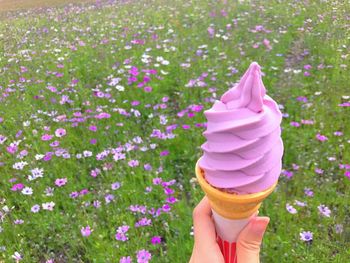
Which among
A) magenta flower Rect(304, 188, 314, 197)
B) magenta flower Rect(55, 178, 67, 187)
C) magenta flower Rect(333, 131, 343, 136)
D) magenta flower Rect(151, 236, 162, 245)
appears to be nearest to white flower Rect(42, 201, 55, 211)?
magenta flower Rect(55, 178, 67, 187)

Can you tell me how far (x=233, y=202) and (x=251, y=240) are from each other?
26 cm

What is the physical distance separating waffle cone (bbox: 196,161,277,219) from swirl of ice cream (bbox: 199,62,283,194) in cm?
4

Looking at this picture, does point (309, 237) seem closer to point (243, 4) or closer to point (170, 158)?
point (170, 158)

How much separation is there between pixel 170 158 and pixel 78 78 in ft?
9.80

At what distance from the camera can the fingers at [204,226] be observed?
1.99 m

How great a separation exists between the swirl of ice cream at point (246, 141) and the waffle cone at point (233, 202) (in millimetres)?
35

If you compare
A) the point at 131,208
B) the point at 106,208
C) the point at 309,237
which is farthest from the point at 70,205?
the point at 309,237

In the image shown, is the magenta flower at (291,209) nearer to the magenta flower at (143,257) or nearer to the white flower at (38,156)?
the magenta flower at (143,257)

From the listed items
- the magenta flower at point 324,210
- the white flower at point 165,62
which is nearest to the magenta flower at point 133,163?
the magenta flower at point 324,210

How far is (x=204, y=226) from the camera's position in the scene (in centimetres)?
205

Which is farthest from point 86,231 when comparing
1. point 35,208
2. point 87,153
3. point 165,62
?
point 165,62

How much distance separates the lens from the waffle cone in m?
1.79

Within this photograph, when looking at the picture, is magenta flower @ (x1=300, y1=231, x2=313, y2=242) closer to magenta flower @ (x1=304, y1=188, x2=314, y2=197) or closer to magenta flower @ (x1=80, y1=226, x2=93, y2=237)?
magenta flower @ (x1=304, y1=188, x2=314, y2=197)

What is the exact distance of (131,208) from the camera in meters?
3.68
